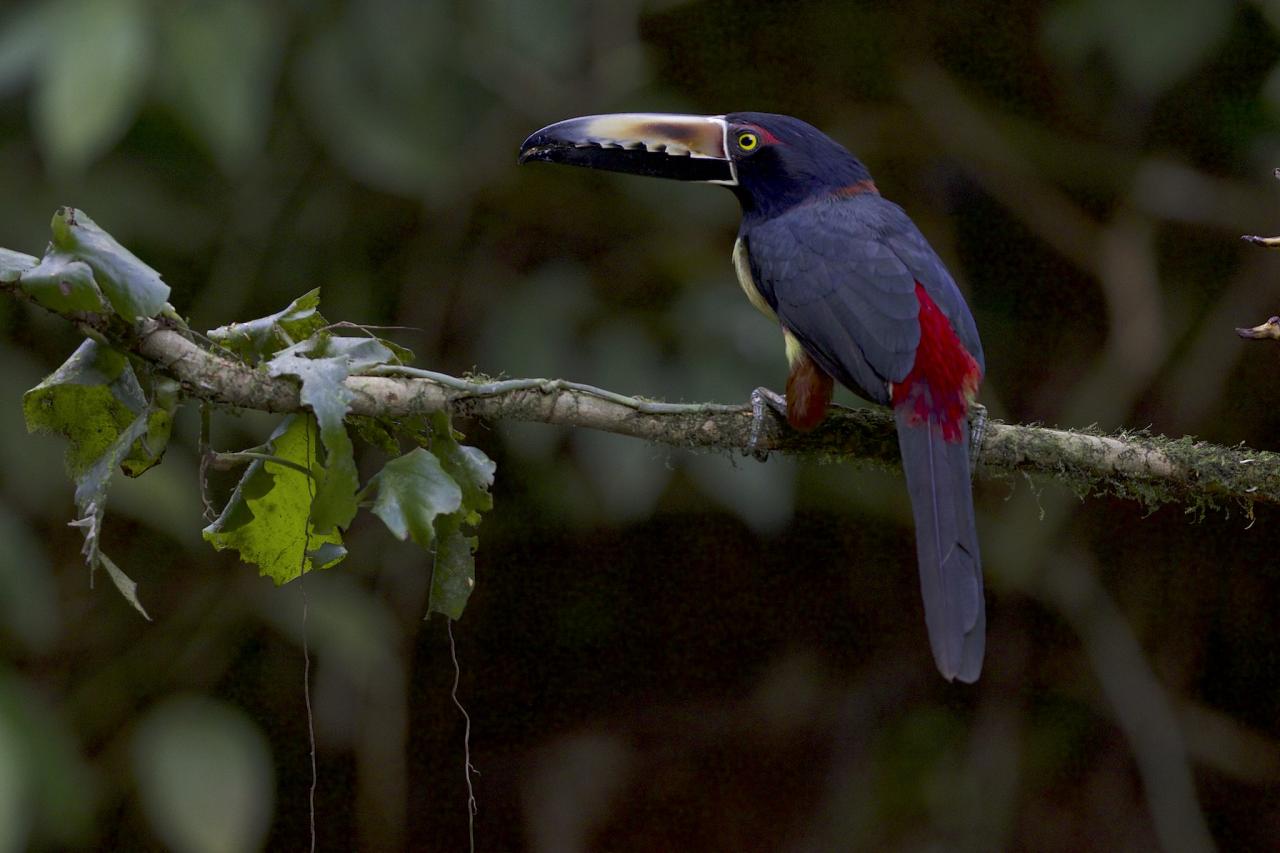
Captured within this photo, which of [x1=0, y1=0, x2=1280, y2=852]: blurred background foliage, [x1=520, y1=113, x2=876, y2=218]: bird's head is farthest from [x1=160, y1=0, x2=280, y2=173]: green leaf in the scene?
[x1=520, y1=113, x2=876, y2=218]: bird's head

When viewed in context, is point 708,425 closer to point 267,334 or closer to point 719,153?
point 267,334

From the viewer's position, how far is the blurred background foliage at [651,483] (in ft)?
9.81

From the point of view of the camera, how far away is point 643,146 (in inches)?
101

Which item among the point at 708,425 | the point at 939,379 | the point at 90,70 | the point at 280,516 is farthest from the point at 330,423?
the point at 90,70

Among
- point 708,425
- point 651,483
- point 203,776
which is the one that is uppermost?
point 708,425

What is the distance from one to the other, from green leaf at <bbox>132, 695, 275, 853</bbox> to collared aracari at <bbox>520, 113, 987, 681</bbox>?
146 centimetres

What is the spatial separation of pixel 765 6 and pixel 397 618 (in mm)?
1869

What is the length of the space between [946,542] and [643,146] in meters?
1.06

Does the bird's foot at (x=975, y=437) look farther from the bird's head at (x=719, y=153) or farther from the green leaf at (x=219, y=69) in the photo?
the green leaf at (x=219, y=69)

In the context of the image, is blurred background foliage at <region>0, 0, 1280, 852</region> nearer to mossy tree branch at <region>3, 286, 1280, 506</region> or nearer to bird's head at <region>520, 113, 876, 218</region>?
bird's head at <region>520, 113, 876, 218</region>

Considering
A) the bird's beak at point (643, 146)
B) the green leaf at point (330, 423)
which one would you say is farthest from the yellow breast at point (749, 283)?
the green leaf at point (330, 423)

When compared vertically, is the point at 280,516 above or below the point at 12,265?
below

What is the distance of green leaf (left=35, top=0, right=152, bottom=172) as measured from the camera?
8.34 ft

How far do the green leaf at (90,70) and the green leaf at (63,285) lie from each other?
115 cm
